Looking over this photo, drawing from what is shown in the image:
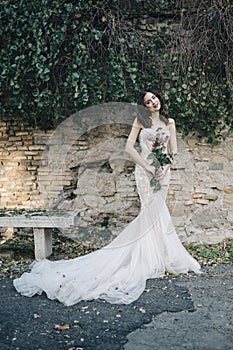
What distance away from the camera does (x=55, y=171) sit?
22.1 feet

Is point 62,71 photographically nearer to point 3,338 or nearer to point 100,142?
point 100,142

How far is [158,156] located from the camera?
205 inches

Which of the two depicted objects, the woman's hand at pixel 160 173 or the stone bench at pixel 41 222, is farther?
the stone bench at pixel 41 222

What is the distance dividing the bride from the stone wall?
1.31 metres

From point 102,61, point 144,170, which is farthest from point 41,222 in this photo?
point 102,61

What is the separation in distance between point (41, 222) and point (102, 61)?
7.79 ft

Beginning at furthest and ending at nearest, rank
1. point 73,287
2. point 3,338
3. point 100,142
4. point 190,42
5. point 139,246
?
point 100,142 < point 190,42 < point 139,246 < point 73,287 < point 3,338

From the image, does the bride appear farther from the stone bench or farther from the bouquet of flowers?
the stone bench

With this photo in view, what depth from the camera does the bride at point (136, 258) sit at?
14.6 feet

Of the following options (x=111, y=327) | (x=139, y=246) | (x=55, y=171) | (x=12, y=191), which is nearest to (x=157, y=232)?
(x=139, y=246)

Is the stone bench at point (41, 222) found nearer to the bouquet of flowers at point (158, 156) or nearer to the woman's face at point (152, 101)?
the bouquet of flowers at point (158, 156)

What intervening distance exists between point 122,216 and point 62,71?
2.29 meters

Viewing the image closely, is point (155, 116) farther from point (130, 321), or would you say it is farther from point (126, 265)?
point (130, 321)

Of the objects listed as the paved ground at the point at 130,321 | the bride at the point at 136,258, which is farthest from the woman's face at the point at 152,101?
the paved ground at the point at 130,321
